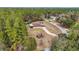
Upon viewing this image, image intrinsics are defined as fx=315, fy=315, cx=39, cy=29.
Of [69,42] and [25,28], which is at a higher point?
[25,28]

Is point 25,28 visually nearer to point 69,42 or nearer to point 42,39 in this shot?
point 42,39

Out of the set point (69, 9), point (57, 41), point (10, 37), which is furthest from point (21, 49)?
point (69, 9)

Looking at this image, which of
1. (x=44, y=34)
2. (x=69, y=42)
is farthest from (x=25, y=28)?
(x=69, y=42)

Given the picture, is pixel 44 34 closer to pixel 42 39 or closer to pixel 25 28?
pixel 42 39

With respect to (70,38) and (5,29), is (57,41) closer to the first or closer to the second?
Answer: (70,38)

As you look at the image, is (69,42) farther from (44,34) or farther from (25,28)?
(25,28)

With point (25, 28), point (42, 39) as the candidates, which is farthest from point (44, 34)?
point (25, 28)
